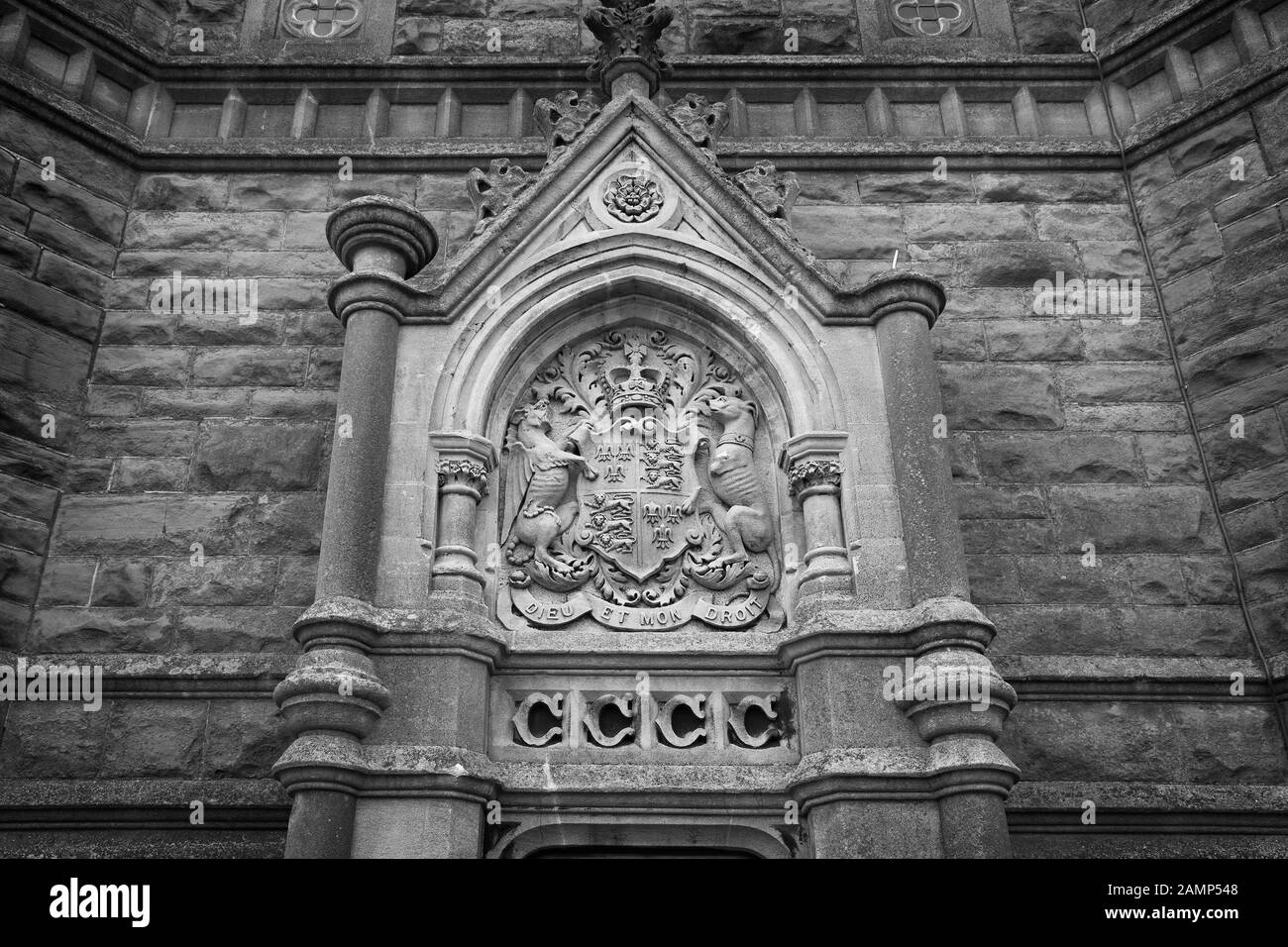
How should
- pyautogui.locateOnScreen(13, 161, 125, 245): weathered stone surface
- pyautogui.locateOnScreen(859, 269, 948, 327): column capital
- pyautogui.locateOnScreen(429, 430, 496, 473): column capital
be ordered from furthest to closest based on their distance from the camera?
pyautogui.locateOnScreen(13, 161, 125, 245): weathered stone surface, pyautogui.locateOnScreen(859, 269, 948, 327): column capital, pyautogui.locateOnScreen(429, 430, 496, 473): column capital

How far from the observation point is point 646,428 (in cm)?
726

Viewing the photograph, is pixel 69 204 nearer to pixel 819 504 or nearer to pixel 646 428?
pixel 646 428

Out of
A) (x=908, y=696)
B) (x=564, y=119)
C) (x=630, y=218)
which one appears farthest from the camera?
(x=564, y=119)

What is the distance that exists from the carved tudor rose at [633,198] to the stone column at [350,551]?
120 centimetres

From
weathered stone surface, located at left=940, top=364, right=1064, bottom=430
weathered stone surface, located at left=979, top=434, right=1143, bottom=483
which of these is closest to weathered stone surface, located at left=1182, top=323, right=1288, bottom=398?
weathered stone surface, located at left=979, top=434, right=1143, bottom=483

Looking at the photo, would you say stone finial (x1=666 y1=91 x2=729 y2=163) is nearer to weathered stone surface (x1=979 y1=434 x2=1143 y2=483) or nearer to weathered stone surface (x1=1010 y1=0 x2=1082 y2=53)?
weathered stone surface (x1=979 y1=434 x2=1143 y2=483)

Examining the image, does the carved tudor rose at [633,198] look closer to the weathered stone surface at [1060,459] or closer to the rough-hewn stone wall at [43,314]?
the weathered stone surface at [1060,459]

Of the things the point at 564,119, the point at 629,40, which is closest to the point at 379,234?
the point at 564,119

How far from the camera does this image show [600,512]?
702 centimetres

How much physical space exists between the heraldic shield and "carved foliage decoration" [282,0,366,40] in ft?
15.9

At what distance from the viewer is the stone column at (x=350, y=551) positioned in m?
5.46

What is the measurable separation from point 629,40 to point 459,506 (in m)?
3.83

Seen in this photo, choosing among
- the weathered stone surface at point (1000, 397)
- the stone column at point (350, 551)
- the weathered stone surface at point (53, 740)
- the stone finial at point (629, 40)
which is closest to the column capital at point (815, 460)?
the weathered stone surface at point (1000, 397)

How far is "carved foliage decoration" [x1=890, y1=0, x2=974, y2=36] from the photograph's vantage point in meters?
10.4
